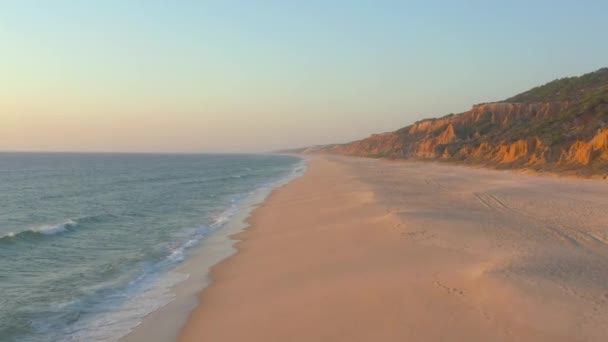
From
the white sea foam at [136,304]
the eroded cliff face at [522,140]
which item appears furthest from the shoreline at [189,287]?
the eroded cliff face at [522,140]

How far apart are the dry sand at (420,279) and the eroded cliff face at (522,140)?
16055 mm

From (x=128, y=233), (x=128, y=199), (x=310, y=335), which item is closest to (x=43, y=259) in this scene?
(x=128, y=233)

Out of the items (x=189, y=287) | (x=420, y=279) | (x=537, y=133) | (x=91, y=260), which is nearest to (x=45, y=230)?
(x=91, y=260)

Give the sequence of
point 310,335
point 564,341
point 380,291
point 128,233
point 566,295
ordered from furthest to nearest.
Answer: point 128,233 < point 380,291 < point 566,295 < point 310,335 < point 564,341

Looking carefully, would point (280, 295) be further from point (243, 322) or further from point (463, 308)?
point (463, 308)

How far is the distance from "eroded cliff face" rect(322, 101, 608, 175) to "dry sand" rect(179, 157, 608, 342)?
16.1 meters

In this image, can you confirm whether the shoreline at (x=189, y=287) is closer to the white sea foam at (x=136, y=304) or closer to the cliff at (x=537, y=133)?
the white sea foam at (x=136, y=304)

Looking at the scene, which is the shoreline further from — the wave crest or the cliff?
the cliff

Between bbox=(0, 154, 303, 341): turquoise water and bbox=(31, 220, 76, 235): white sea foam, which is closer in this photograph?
bbox=(0, 154, 303, 341): turquoise water

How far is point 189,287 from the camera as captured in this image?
1107 centimetres

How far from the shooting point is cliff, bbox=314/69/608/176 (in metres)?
33.6

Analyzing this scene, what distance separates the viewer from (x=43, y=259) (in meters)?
14.3

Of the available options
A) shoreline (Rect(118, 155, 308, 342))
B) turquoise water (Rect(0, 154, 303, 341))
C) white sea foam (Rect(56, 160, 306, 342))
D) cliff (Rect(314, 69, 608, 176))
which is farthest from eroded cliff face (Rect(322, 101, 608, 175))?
white sea foam (Rect(56, 160, 306, 342))

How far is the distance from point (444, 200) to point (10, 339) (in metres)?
19.2
